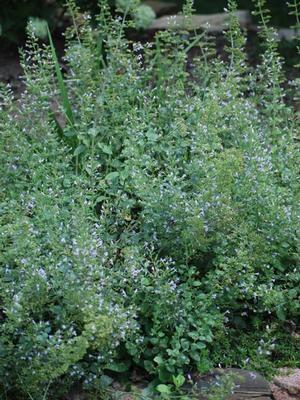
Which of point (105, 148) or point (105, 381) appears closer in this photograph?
point (105, 381)

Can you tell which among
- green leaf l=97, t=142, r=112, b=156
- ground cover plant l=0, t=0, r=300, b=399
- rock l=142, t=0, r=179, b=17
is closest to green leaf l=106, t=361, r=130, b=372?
ground cover plant l=0, t=0, r=300, b=399

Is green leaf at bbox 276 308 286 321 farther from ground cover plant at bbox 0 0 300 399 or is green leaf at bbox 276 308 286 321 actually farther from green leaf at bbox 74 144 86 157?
green leaf at bbox 74 144 86 157

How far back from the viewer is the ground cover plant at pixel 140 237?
3588 millimetres

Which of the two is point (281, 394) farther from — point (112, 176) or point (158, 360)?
point (112, 176)

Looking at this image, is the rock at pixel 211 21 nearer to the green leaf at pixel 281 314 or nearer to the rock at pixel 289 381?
the green leaf at pixel 281 314

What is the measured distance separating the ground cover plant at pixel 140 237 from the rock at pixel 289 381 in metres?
0.07

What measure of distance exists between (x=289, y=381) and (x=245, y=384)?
0.84 feet

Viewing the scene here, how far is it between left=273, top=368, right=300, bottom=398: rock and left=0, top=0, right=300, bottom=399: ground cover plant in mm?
73

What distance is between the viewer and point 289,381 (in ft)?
12.9

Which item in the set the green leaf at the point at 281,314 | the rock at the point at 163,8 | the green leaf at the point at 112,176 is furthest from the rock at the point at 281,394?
the rock at the point at 163,8

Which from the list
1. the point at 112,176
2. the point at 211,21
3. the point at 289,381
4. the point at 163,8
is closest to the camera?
the point at 289,381

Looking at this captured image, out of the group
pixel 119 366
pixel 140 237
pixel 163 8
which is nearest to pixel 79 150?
pixel 140 237

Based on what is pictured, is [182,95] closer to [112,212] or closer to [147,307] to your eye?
[112,212]

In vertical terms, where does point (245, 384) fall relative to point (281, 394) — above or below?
above
